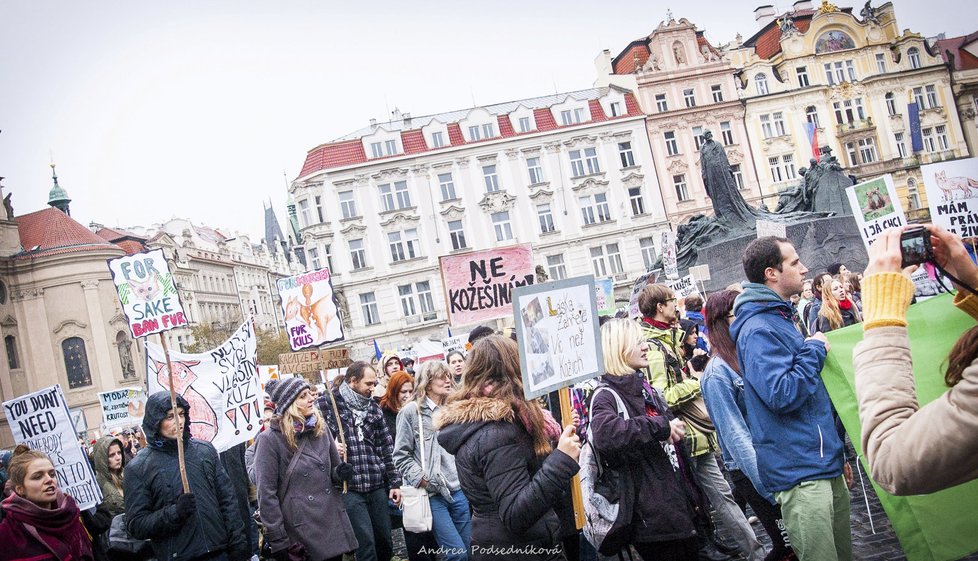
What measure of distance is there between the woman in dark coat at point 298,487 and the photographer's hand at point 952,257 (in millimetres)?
4723

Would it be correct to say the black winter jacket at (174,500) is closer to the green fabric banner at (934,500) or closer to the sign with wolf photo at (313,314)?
the green fabric banner at (934,500)

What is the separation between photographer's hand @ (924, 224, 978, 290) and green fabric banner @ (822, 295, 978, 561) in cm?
70

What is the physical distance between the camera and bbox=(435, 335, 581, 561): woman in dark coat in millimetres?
3758

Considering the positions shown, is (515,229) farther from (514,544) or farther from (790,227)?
(514,544)

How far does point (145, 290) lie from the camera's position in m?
8.40

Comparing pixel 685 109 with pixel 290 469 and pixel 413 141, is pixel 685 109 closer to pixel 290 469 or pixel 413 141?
pixel 413 141

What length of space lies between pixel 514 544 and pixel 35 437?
709 cm

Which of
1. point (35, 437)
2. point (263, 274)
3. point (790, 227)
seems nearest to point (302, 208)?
point (790, 227)

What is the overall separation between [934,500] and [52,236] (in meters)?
64.0

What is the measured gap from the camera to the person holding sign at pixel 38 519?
507cm

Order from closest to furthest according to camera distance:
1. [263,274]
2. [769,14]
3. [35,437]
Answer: [35,437] < [769,14] < [263,274]

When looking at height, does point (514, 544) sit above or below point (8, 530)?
below

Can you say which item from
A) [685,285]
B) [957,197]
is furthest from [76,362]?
[957,197]

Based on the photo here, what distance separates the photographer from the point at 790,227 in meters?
20.6
